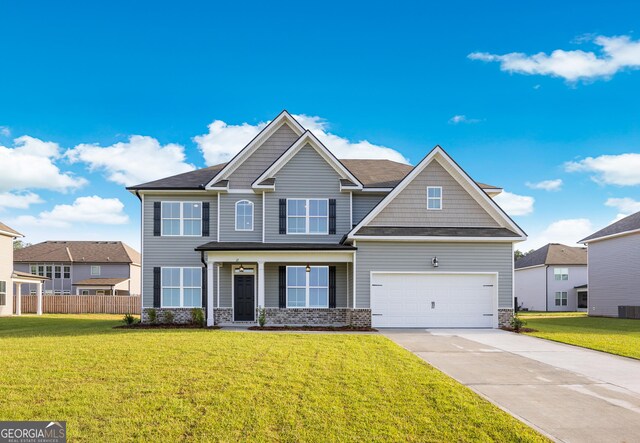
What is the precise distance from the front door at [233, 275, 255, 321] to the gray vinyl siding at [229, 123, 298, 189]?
414 cm

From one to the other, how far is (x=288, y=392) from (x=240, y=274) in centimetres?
1307

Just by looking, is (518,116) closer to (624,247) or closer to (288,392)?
(624,247)

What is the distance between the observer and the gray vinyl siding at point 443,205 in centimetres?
1908

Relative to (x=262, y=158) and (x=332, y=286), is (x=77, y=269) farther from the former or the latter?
(x=332, y=286)

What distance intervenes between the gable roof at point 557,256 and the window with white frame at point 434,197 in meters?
29.4

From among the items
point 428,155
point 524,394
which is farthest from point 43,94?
point 524,394

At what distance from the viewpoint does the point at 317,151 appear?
2022 centimetres

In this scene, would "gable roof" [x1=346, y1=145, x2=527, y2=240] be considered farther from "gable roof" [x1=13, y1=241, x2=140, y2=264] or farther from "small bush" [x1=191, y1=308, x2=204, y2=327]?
"gable roof" [x1=13, y1=241, x2=140, y2=264]

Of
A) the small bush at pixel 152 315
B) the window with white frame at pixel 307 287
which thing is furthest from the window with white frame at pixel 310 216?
the small bush at pixel 152 315

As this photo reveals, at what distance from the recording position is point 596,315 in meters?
33.0

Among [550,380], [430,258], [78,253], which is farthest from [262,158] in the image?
[78,253]

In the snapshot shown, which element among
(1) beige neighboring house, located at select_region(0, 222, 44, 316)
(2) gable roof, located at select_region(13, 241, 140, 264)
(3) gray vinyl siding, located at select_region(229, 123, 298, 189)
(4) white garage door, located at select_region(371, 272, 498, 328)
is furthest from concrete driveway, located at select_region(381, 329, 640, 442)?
(2) gable roof, located at select_region(13, 241, 140, 264)

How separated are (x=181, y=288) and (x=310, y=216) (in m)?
6.36

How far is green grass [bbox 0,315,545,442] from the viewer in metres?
5.90
